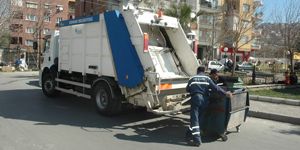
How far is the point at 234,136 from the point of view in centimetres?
837

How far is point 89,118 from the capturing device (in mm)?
9875

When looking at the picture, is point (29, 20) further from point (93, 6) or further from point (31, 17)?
point (93, 6)

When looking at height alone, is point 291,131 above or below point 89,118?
below

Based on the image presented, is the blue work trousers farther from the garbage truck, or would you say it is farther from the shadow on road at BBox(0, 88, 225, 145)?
the garbage truck

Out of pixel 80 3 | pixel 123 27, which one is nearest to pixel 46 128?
pixel 123 27

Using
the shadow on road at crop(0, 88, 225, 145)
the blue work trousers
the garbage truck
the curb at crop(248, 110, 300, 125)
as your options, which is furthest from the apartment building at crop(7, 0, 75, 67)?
the blue work trousers

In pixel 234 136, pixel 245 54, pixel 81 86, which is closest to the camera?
pixel 234 136

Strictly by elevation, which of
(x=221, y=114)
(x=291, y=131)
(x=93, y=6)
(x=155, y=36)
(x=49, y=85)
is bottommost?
(x=291, y=131)

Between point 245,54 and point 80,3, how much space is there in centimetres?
3356

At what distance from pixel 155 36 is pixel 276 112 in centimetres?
433

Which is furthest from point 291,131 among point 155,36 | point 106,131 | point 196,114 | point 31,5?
point 31,5

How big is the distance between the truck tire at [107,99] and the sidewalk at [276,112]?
4174 millimetres

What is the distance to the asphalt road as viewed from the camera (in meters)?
7.23

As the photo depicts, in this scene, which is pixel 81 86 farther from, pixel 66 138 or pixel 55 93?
pixel 66 138
